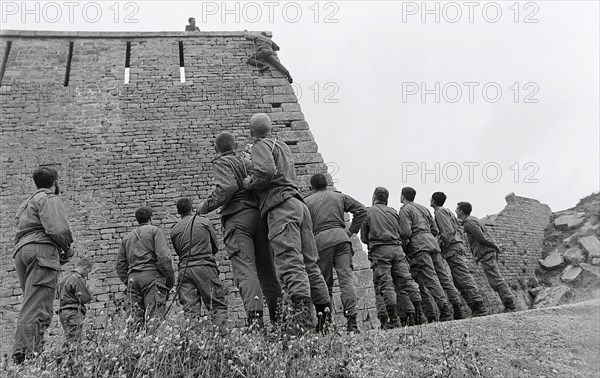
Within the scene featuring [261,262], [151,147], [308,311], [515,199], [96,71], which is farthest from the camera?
[515,199]

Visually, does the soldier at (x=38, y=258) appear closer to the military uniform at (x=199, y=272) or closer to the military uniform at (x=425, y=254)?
the military uniform at (x=199, y=272)

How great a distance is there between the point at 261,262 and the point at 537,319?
2.72 m

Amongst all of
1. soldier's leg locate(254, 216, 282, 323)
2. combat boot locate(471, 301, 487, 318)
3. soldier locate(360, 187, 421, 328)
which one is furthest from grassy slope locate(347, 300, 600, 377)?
combat boot locate(471, 301, 487, 318)

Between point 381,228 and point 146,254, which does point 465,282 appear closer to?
point 381,228

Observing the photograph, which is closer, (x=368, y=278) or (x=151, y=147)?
(x=368, y=278)

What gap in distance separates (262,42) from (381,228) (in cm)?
582

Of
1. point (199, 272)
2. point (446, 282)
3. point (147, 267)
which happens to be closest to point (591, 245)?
point (446, 282)

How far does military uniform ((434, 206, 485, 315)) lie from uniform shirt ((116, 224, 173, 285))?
3531 mm

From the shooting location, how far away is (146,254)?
5379 mm

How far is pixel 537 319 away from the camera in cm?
513

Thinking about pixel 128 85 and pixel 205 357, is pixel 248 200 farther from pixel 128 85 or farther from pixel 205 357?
pixel 128 85

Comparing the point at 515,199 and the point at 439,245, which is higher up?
the point at 515,199

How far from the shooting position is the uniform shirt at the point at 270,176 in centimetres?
447

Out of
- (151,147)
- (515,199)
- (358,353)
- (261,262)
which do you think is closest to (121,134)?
(151,147)
